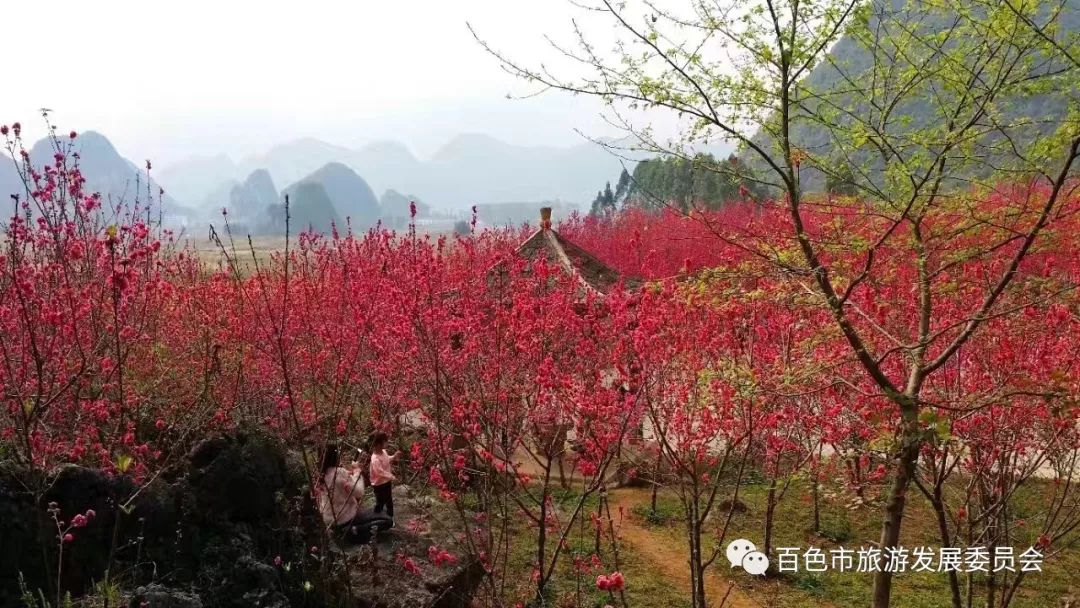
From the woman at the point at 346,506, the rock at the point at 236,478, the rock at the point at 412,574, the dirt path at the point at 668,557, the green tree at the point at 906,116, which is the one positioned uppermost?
the green tree at the point at 906,116

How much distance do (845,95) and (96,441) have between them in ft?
27.1

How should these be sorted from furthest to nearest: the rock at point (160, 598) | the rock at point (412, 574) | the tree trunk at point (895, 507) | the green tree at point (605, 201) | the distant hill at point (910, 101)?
the green tree at point (605, 201)
the rock at point (412, 574)
the tree trunk at point (895, 507)
the distant hill at point (910, 101)
the rock at point (160, 598)

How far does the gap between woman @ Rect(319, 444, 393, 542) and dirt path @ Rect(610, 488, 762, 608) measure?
13.4 feet

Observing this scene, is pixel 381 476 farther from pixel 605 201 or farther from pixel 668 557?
pixel 605 201

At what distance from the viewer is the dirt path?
8.20 m

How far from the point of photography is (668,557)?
9336mm

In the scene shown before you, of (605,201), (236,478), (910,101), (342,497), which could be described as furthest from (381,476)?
(605,201)

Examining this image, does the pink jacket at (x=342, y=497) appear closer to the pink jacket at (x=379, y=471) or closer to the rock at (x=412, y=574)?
the pink jacket at (x=379, y=471)

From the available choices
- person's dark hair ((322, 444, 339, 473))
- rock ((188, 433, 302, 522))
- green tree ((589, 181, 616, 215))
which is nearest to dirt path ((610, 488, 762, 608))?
person's dark hair ((322, 444, 339, 473))

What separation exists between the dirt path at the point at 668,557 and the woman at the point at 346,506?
4094 mm

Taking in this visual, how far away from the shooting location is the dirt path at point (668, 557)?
820 centimetres

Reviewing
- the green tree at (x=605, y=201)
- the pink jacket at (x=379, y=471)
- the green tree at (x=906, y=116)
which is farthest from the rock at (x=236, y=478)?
the green tree at (x=605, y=201)

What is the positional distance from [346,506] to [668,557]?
502 centimetres

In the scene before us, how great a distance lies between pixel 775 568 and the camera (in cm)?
908
